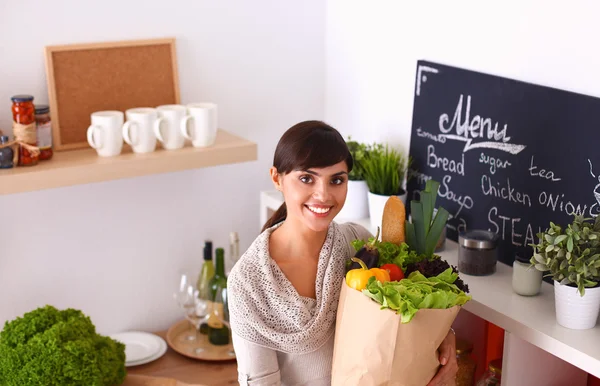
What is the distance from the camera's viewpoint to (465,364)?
169 cm

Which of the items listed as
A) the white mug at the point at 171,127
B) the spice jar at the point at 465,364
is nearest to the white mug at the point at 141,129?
the white mug at the point at 171,127

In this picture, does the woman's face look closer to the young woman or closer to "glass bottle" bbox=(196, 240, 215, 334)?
the young woman

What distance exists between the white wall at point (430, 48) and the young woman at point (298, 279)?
0.47 m

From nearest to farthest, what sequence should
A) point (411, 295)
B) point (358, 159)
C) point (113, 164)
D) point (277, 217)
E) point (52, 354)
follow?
point (411, 295)
point (277, 217)
point (52, 354)
point (113, 164)
point (358, 159)

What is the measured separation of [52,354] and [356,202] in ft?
2.59

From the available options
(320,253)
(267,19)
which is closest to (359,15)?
(267,19)

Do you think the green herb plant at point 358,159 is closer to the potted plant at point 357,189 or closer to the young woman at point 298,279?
the potted plant at point 357,189

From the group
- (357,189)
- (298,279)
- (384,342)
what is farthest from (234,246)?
(384,342)

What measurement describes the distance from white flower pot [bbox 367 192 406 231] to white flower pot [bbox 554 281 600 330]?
1.78ft

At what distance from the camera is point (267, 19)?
7.19 ft

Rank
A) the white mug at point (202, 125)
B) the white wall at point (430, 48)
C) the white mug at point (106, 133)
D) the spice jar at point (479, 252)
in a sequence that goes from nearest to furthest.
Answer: the white wall at point (430, 48) < the spice jar at point (479, 252) < the white mug at point (106, 133) < the white mug at point (202, 125)

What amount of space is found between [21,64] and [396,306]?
1.12 meters

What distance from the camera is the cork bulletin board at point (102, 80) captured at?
1.94m

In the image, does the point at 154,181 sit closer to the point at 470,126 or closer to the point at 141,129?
the point at 141,129
